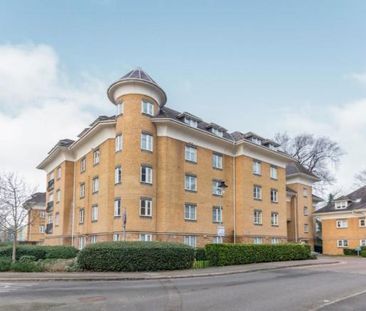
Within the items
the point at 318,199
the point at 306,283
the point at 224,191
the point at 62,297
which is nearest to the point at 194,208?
the point at 224,191

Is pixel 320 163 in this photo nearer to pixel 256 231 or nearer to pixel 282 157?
pixel 282 157

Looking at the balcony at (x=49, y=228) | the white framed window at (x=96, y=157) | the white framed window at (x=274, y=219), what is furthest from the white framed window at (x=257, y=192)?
the balcony at (x=49, y=228)

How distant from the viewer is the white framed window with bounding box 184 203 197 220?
32.7 metres

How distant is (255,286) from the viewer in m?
15.0

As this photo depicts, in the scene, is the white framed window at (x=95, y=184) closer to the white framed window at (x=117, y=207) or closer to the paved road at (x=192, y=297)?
the white framed window at (x=117, y=207)

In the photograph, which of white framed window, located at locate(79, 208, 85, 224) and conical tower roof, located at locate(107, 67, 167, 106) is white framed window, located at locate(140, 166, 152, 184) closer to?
conical tower roof, located at locate(107, 67, 167, 106)

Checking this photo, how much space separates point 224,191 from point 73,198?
588 inches

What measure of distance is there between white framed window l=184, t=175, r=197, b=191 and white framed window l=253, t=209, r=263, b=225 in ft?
25.0

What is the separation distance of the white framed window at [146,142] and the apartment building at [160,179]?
80 millimetres

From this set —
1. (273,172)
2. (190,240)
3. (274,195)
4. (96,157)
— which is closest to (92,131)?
(96,157)

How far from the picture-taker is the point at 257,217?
38.3m

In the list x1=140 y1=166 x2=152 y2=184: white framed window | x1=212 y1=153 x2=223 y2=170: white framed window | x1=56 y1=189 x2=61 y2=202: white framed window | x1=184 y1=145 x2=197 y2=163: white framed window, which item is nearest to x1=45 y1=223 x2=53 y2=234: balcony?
x1=56 y1=189 x2=61 y2=202: white framed window

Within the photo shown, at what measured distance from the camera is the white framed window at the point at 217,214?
1388 inches

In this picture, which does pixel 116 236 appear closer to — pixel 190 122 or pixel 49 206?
pixel 190 122
